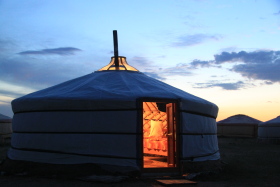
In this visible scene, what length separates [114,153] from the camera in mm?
5426

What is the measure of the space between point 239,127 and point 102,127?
56.9 feet

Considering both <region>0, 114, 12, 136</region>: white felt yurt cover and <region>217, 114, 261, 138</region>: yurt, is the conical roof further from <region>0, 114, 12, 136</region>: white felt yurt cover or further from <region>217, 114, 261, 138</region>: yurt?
<region>217, 114, 261, 138</region>: yurt

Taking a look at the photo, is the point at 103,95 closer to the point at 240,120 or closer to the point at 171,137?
the point at 171,137

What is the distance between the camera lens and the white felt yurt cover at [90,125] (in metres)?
5.44

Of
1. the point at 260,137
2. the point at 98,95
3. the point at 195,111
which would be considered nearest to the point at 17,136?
the point at 98,95

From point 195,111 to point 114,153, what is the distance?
156cm

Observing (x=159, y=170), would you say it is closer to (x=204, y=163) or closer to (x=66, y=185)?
(x=204, y=163)

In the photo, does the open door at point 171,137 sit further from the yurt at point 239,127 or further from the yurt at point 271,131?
the yurt at point 239,127

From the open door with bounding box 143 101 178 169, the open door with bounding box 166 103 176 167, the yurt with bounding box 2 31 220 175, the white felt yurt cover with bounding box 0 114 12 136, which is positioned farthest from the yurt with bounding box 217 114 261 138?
the open door with bounding box 166 103 176 167

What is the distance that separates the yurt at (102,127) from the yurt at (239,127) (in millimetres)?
15635

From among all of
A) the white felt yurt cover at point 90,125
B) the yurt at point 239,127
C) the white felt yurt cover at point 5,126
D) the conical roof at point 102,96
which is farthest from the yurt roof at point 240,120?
the white felt yurt cover at point 90,125

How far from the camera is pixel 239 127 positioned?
848 inches

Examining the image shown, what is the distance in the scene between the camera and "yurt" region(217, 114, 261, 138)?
2119cm

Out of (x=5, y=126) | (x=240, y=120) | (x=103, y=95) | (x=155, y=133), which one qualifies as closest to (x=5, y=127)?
(x=5, y=126)
